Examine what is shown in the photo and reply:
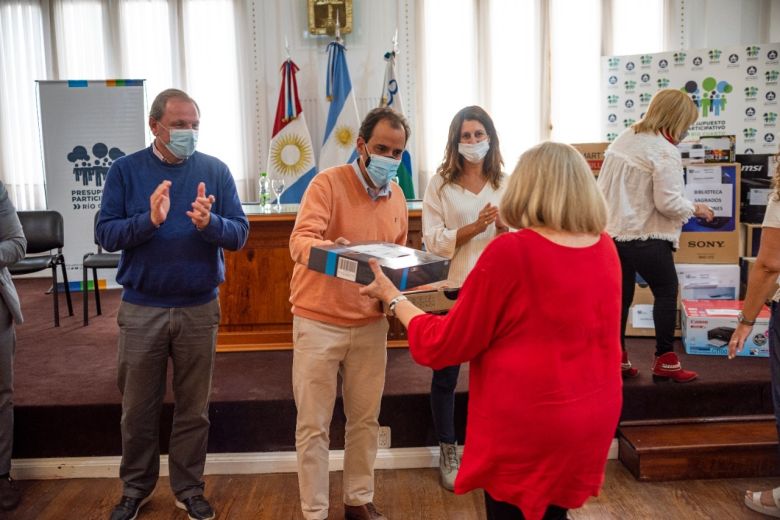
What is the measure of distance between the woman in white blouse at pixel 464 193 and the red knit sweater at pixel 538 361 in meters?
1.06

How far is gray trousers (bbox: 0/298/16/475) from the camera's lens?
256cm

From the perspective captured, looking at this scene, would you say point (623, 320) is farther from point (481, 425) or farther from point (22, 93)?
point (22, 93)

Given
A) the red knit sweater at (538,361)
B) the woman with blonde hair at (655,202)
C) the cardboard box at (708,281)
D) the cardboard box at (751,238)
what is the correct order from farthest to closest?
the cardboard box at (751,238) < the cardboard box at (708,281) < the woman with blonde hair at (655,202) < the red knit sweater at (538,361)

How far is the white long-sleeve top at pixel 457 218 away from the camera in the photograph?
8.39 ft

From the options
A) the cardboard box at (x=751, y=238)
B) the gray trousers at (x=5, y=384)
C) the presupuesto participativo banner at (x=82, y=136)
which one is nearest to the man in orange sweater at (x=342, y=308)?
the gray trousers at (x=5, y=384)

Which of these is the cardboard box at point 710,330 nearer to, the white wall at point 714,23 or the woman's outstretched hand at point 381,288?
the woman's outstretched hand at point 381,288

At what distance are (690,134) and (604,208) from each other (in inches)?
187

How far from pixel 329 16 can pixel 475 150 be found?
4.41 meters

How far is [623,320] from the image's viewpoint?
3344 millimetres

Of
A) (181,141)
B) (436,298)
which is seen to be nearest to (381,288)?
(436,298)

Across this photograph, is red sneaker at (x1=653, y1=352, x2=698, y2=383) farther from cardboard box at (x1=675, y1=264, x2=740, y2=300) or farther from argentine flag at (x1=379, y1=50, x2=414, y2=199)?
argentine flag at (x1=379, y1=50, x2=414, y2=199)

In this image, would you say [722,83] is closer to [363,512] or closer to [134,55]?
[363,512]

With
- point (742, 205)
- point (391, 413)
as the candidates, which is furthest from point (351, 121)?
point (391, 413)

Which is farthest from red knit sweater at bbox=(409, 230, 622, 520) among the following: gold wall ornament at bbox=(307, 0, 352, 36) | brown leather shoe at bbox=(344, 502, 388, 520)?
gold wall ornament at bbox=(307, 0, 352, 36)
